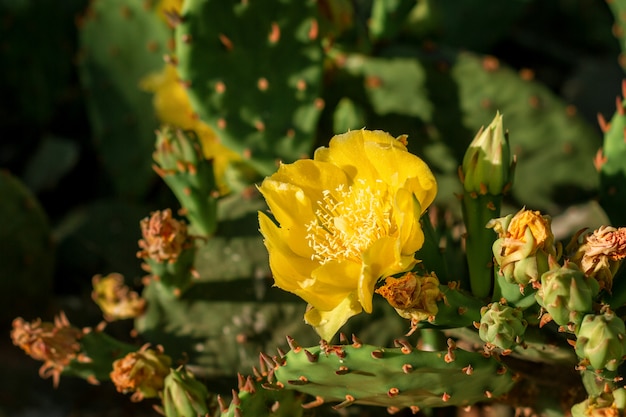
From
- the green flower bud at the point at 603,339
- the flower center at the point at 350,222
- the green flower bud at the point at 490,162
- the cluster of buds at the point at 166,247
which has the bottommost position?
the cluster of buds at the point at 166,247

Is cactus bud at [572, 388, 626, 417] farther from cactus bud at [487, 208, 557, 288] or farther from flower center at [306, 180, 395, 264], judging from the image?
flower center at [306, 180, 395, 264]

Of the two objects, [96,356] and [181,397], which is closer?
[181,397]

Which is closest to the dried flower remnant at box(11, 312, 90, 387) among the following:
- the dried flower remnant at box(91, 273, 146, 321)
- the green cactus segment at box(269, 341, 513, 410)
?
the dried flower remnant at box(91, 273, 146, 321)

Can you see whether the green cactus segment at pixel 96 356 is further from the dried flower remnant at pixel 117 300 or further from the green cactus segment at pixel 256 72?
the green cactus segment at pixel 256 72

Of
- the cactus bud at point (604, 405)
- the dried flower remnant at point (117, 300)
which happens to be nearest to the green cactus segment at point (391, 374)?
the cactus bud at point (604, 405)

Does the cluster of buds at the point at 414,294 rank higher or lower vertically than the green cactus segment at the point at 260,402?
higher

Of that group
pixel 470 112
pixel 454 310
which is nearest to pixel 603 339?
pixel 454 310

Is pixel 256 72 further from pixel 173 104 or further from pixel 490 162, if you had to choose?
pixel 490 162
